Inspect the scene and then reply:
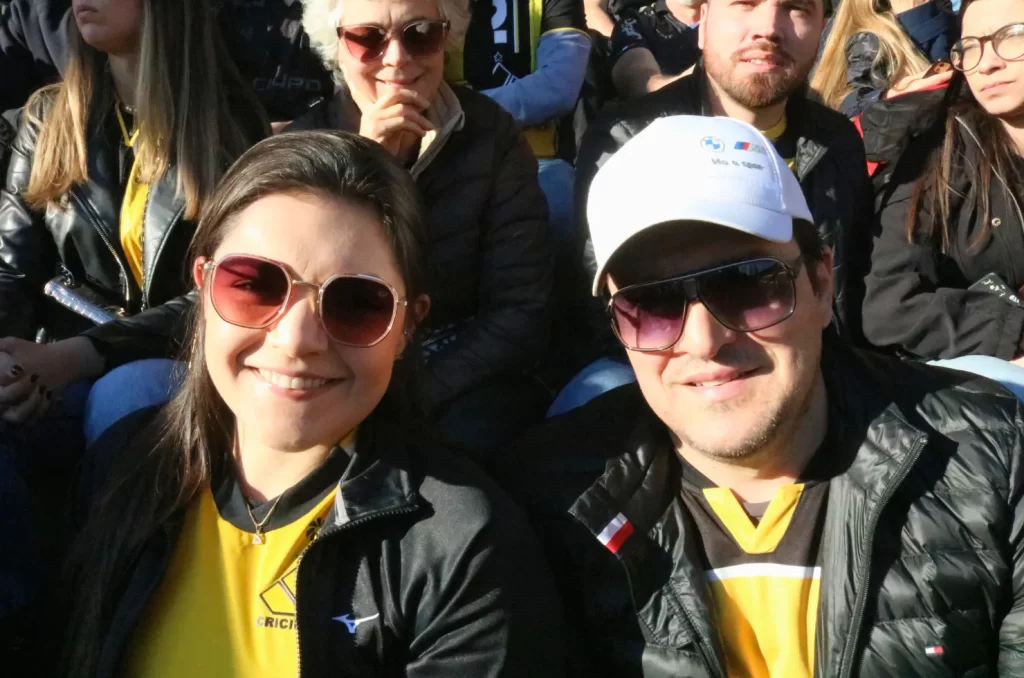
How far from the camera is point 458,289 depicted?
115 inches

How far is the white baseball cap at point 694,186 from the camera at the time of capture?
6.40 ft

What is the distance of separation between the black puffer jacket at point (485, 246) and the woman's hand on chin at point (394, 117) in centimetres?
9

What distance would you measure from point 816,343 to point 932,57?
3030 mm

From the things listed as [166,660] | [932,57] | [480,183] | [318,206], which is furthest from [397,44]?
[932,57]

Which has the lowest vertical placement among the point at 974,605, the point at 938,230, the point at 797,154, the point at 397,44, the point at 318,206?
the point at 974,605

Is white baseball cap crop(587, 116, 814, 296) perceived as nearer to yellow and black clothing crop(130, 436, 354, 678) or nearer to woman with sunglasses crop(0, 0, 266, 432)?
yellow and black clothing crop(130, 436, 354, 678)

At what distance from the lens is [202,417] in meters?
2.12

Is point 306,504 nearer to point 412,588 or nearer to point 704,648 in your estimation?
point 412,588

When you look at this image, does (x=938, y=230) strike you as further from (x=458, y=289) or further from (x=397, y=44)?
(x=397, y=44)

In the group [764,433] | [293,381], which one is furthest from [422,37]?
[764,433]

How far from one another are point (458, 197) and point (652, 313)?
103cm

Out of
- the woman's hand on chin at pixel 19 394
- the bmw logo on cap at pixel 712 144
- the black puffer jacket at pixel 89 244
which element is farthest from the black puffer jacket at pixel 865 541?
the black puffer jacket at pixel 89 244

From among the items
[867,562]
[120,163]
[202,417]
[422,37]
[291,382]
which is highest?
[422,37]

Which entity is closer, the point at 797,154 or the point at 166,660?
the point at 166,660
